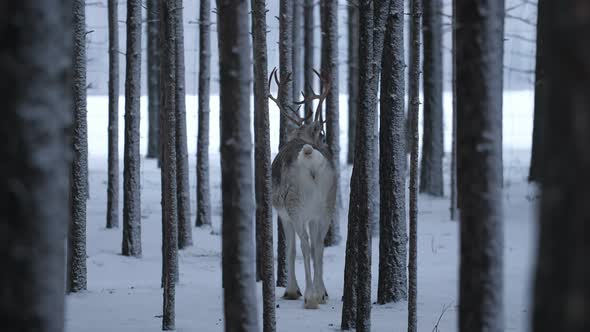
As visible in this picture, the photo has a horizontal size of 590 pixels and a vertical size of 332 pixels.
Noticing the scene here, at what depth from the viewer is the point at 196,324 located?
8109mm

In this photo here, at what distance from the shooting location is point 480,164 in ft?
12.7

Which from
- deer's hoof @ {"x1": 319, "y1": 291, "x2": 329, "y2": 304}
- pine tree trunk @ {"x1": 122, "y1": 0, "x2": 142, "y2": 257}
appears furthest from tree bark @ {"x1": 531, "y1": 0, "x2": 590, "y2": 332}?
pine tree trunk @ {"x1": 122, "y1": 0, "x2": 142, "y2": 257}

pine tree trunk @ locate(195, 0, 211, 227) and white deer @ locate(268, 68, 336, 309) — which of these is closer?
white deer @ locate(268, 68, 336, 309)

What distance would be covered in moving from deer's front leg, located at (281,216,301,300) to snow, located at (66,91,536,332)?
19 cm

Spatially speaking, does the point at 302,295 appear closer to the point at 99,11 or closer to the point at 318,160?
the point at 318,160

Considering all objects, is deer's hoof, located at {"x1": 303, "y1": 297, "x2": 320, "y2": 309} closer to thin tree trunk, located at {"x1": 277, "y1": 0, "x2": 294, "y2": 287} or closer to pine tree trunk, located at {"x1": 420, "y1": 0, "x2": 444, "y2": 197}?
thin tree trunk, located at {"x1": 277, "y1": 0, "x2": 294, "y2": 287}

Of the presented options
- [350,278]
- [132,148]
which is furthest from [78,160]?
[132,148]

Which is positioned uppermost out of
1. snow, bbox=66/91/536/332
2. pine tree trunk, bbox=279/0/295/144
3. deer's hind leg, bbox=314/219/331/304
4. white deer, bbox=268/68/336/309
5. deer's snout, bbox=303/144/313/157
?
pine tree trunk, bbox=279/0/295/144

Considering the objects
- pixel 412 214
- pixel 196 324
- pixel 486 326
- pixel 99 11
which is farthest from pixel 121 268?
pixel 99 11

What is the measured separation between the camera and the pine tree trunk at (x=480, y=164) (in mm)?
3816

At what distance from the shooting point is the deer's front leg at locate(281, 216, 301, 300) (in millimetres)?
9984

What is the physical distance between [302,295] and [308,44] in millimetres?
12144

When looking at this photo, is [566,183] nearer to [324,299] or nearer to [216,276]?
[324,299]

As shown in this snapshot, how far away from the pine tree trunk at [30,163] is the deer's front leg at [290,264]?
712 centimetres
